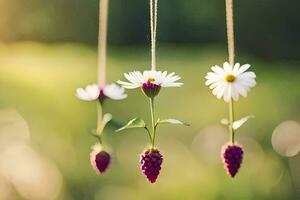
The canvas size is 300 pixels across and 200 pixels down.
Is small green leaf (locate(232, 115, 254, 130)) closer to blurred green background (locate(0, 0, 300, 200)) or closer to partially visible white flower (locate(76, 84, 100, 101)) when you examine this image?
partially visible white flower (locate(76, 84, 100, 101))

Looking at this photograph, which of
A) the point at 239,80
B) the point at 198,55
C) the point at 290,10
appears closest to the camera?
the point at 239,80

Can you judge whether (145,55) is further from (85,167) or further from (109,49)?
(85,167)

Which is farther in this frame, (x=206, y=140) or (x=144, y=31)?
(x=144, y=31)

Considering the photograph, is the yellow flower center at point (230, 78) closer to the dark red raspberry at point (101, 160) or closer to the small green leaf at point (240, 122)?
the small green leaf at point (240, 122)

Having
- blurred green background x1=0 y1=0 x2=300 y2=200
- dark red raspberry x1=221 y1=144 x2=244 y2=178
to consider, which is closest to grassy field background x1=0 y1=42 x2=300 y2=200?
blurred green background x1=0 y1=0 x2=300 y2=200

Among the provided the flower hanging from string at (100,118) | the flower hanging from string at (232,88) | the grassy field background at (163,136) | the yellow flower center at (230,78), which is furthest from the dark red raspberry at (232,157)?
the grassy field background at (163,136)

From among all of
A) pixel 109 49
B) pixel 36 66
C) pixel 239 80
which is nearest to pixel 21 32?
pixel 109 49

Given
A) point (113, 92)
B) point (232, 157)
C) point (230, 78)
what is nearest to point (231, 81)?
point (230, 78)
